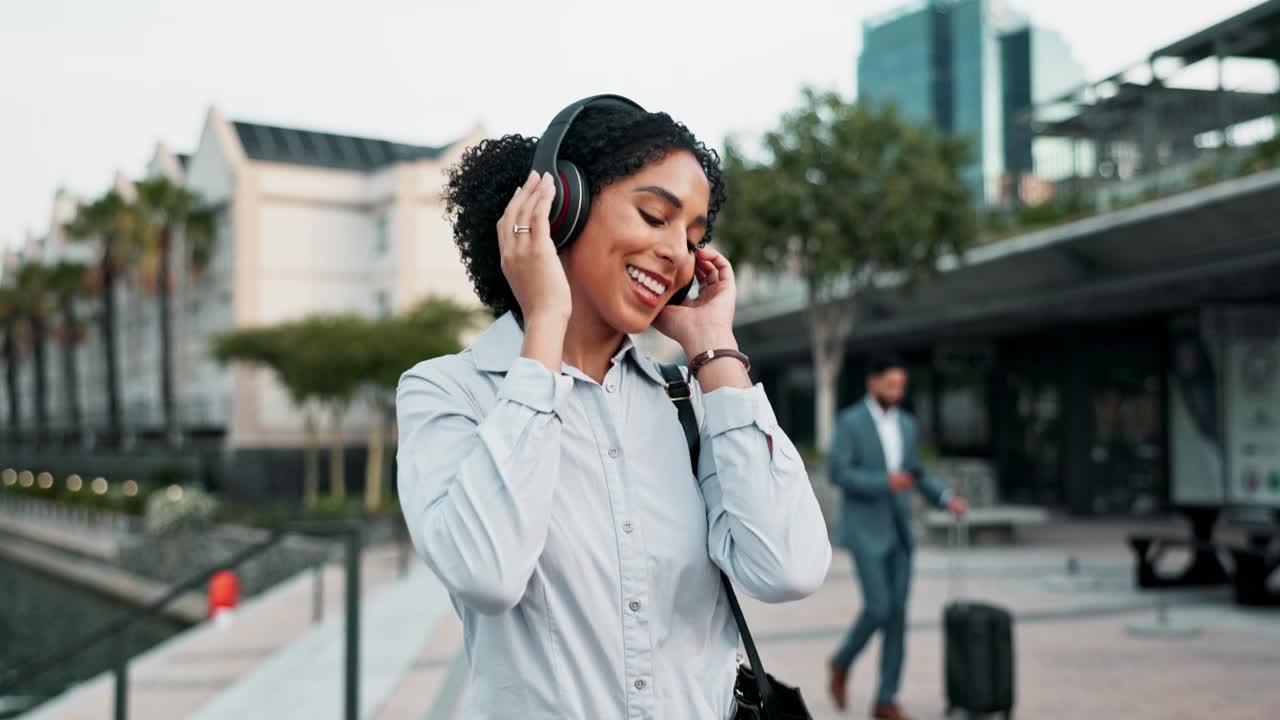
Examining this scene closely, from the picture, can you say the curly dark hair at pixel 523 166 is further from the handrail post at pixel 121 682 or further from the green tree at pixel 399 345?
the green tree at pixel 399 345

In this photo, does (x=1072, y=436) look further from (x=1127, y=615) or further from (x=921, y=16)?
(x=921, y=16)

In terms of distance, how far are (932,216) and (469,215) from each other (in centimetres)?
1766

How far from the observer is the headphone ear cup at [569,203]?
171 centimetres

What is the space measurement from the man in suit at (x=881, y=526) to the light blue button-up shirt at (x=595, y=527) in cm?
471

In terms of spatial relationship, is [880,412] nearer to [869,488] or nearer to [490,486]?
[869,488]

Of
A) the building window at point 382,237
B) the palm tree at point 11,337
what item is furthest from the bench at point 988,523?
the palm tree at point 11,337

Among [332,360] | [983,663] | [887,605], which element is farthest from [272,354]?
[983,663]

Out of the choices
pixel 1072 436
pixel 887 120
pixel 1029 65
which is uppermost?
pixel 1029 65

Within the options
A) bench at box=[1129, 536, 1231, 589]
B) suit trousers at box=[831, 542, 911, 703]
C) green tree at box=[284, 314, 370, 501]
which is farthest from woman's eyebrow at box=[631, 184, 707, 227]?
green tree at box=[284, 314, 370, 501]

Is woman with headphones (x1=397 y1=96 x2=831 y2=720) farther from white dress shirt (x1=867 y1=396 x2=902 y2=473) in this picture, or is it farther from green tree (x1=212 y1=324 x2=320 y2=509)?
green tree (x1=212 y1=324 x2=320 y2=509)

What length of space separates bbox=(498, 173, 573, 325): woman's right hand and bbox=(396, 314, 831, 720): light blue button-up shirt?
0.08m

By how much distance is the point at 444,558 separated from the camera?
1564 mm

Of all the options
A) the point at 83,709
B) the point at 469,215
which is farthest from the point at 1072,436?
the point at 469,215

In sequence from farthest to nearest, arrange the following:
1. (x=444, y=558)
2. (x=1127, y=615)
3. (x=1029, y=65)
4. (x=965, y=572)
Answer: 1. (x=1029, y=65)
2. (x=965, y=572)
3. (x=1127, y=615)
4. (x=444, y=558)
